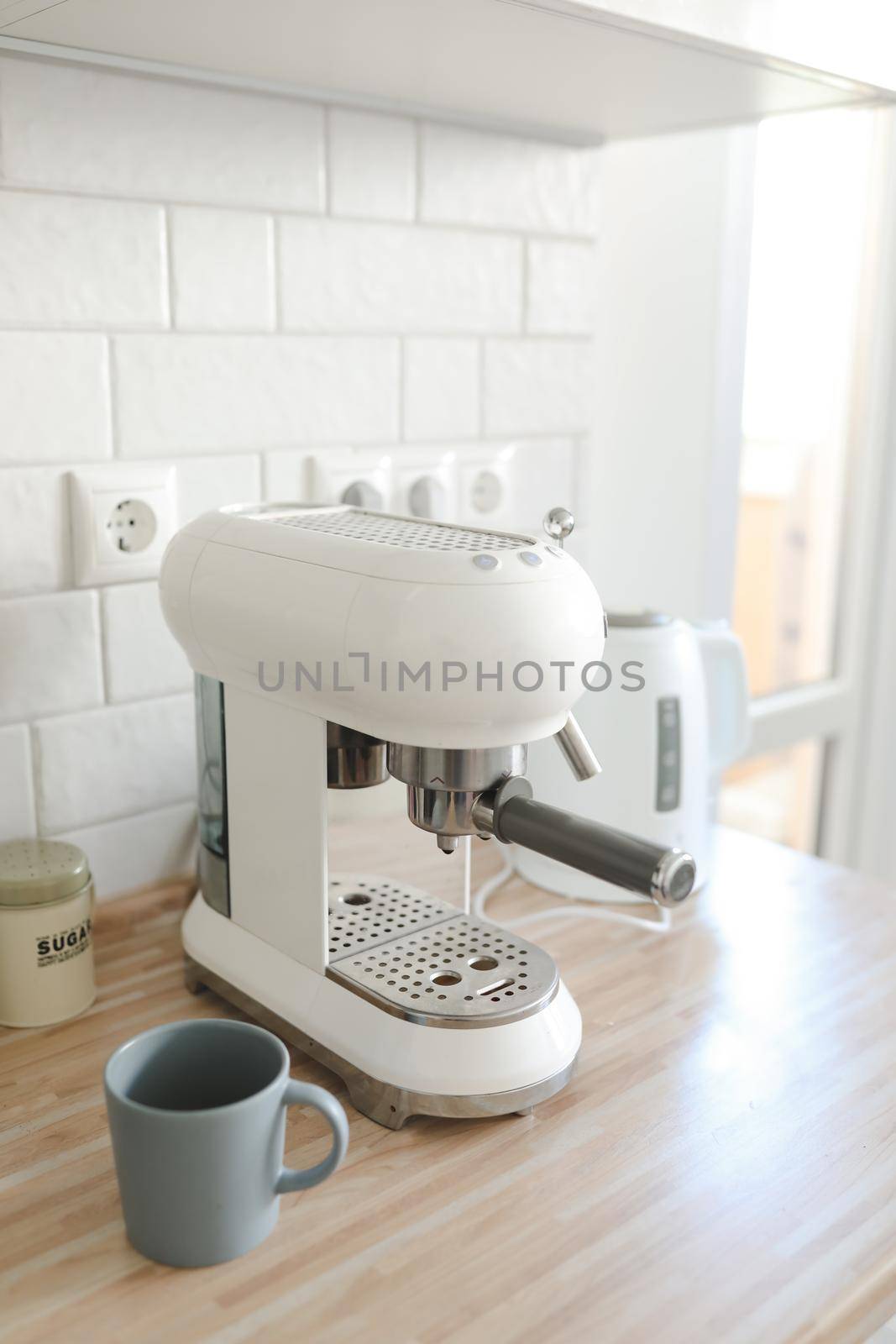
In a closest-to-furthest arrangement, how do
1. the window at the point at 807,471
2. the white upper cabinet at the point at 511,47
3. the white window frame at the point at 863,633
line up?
1. the white upper cabinet at the point at 511,47
2. the window at the point at 807,471
3. the white window frame at the point at 863,633

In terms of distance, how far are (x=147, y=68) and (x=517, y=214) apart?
1.24 ft

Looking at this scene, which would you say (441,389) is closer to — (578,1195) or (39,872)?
(39,872)

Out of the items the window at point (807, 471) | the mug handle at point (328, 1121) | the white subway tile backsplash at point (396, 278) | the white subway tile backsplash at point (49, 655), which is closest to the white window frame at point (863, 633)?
the window at point (807, 471)

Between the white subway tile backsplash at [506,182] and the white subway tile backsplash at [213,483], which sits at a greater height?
the white subway tile backsplash at [506,182]

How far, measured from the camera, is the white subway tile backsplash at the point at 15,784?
33.4 inches

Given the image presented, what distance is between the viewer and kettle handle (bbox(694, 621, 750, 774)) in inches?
41.9

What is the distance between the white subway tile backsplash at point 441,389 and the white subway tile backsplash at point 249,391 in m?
0.02

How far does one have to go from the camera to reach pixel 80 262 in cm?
82

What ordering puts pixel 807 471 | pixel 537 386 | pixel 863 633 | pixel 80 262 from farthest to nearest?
pixel 863 633 < pixel 807 471 < pixel 537 386 < pixel 80 262

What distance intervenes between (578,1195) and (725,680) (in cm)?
55

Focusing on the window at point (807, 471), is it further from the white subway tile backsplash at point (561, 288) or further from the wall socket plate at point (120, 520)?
the wall socket plate at point (120, 520)

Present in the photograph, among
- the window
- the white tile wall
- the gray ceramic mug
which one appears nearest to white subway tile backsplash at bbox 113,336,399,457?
the white tile wall

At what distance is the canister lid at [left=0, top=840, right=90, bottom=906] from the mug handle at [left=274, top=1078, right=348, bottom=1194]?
259mm

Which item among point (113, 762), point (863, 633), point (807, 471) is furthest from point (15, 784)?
point (863, 633)
